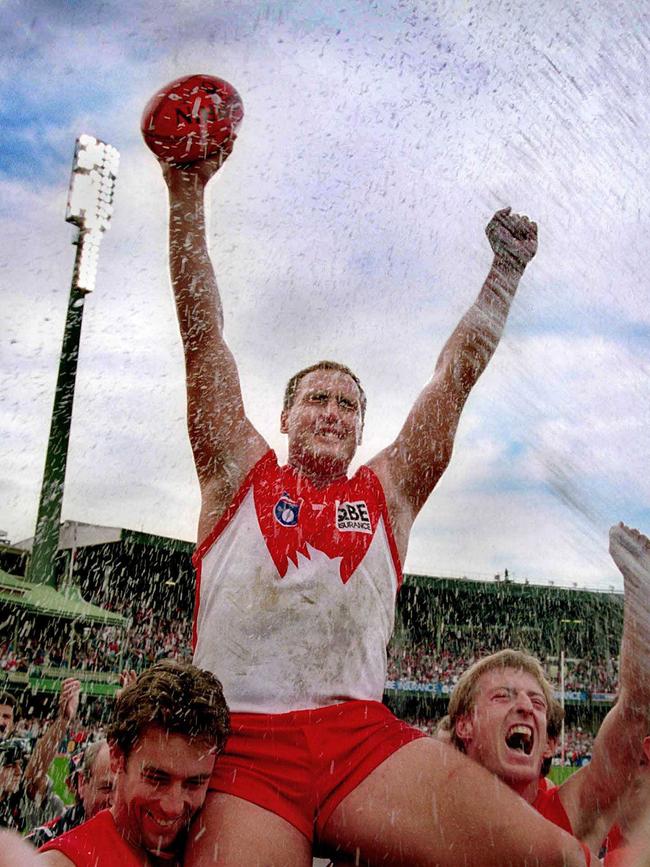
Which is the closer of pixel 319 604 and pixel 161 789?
pixel 161 789

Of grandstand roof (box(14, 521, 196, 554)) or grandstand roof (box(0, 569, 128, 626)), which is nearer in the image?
grandstand roof (box(0, 569, 128, 626))

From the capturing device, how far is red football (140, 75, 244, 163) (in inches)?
127

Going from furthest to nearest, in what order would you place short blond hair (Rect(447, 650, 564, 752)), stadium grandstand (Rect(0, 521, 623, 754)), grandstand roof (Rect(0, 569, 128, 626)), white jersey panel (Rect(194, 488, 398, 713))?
stadium grandstand (Rect(0, 521, 623, 754)) < grandstand roof (Rect(0, 569, 128, 626)) < short blond hair (Rect(447, 650, 564, 752)) < white jersey panel (Rect(194, 488, 398, 713))

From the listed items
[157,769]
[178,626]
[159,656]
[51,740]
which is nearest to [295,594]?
[157,769]

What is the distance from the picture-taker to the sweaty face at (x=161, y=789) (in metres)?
2.53

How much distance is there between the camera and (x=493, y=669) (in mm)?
3467

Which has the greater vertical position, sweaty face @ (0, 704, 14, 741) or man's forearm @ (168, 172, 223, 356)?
man's forearm @ (168, 172, 223, 356)

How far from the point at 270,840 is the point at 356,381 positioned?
63.1 inches

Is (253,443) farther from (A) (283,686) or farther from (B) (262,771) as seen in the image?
(B) (262,771)

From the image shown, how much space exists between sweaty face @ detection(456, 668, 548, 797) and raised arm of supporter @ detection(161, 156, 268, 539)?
3.94 feet

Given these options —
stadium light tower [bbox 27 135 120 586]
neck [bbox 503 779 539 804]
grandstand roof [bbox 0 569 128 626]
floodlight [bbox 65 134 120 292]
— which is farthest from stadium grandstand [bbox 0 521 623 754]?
neck [bbox 503 779 539 804]

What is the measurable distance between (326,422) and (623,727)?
4.96 feet

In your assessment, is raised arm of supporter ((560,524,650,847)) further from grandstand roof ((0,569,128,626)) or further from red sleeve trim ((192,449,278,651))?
grandstand roof ((0,569,128,626))

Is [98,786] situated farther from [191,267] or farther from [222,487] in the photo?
[191,267]
